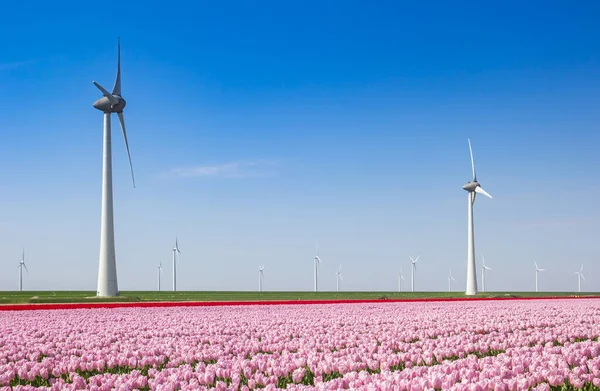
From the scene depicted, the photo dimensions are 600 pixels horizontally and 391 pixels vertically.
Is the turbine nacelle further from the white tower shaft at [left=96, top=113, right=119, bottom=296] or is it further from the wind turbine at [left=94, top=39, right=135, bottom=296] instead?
the white tower shaft at [left=96, top=113, right=119, bottom=296]

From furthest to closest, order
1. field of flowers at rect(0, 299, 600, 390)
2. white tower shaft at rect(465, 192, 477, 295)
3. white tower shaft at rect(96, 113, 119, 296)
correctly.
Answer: white tower shaft at rect(465, 192, 477, 295), white tower shaft at rect(96, 113, 119, 296), field of flowers at rect(0, 299, 600, 390)

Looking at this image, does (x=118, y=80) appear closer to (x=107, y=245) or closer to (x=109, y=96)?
(x=109, y=96)

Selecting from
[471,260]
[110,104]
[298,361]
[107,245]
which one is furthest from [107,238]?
[298,361]

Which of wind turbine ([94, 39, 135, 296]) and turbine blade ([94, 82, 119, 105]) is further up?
turbine blade ([94, 82, 119, 105])

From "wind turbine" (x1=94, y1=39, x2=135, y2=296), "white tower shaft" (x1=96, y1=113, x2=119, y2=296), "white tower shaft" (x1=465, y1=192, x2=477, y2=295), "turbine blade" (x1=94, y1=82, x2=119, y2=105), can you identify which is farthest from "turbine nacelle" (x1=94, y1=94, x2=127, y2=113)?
"white tower shaft" (x1=465, y1=192, x2=477, y2=295)

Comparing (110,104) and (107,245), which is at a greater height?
(110,104)

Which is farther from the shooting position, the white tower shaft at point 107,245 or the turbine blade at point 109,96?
the turbine blade at point 109,96

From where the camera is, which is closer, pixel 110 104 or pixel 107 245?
pixel 107 245

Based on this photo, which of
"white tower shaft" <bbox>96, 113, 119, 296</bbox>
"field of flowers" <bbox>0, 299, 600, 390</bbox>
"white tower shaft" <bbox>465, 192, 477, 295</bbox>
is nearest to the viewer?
"field of flowers" <bbox>0, 299, 600, 390</bbox>

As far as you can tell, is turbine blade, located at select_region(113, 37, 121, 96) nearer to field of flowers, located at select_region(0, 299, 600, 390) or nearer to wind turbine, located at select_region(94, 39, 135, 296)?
wind turbine, located at select_region(94, 39, 135, 296)

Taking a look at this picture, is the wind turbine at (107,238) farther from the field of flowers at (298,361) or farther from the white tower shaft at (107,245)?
the field of flowers at (298,361)

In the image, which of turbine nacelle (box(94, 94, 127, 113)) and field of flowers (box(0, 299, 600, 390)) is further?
turbine nacelle (box(94, 94, 127, 113))

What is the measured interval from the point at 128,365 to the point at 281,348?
3749mm

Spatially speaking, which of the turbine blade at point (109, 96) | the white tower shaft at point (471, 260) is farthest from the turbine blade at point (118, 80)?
the white tower shaft at point (471, 260)
